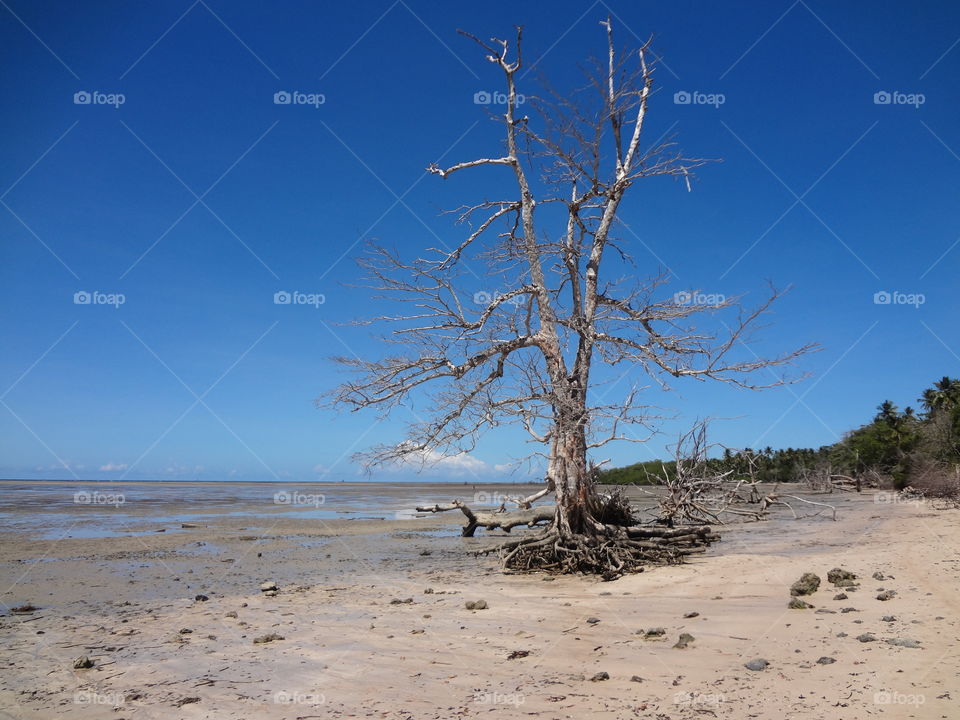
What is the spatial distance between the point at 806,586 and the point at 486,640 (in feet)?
12.6

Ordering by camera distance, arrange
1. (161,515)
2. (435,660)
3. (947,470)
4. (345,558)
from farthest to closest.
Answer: (947,470) < (161,515) < (345,558) < (435,660)

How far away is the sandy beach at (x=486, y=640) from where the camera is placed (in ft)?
14.6

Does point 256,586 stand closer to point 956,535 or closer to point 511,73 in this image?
point 511,73

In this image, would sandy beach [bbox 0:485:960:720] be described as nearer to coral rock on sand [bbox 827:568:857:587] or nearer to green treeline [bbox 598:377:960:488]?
coral rock on sand [bbox 827:568:857:587]

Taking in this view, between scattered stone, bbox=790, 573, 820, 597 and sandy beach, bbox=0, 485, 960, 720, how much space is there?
0.10 meters

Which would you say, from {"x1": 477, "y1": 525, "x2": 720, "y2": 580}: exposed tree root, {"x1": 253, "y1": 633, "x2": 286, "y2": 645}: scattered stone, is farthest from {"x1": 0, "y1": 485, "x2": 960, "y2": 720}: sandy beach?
{"x1": 477, "y1": 525, "x2": 720, "y2": 580}: exposed tree root

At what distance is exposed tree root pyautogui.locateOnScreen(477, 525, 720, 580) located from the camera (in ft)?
34.6

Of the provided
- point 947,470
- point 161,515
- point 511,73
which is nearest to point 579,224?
point 511,73

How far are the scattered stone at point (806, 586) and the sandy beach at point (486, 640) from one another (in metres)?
0.10

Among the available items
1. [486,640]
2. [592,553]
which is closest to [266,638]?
[486,640]

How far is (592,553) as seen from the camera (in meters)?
10.6

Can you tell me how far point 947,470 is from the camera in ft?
93.8

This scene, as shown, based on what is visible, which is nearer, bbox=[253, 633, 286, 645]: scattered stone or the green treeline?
bbox=[253, 633, 286, 645]: scattered stone

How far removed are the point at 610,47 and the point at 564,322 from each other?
5322 mm
